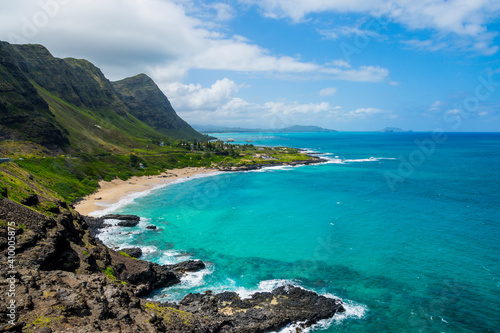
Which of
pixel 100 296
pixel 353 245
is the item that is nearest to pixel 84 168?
pixel 100 296

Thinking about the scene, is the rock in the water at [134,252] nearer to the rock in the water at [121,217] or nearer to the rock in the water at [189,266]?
the rock in the water at [189,266]

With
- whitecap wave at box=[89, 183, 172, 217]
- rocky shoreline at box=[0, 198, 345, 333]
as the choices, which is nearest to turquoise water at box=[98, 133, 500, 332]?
whitecap wave at box=[89, 183, 172, 217]

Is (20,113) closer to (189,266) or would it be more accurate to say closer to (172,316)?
(189,266)

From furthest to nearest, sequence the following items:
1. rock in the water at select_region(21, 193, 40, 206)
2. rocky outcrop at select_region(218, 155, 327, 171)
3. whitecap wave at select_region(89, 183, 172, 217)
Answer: rocky outcrop at select_region(218, 155, 327, 171) → whitecap wave at select_region(89, 183, 172, 217) → rock in the water at select_region(21, 193, 40, 206)

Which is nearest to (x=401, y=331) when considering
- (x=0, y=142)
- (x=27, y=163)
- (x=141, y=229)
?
(x=141, y=229)

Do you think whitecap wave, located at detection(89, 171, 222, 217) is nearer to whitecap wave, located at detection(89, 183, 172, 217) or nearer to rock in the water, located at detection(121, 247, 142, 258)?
whitecap wave, located at detection(89, 183, 172, 217)

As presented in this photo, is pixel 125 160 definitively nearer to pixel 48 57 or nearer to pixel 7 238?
pixel 7 238

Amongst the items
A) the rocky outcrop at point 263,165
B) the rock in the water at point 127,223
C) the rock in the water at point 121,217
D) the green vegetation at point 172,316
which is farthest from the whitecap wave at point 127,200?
the green vegetation at point 172,316
